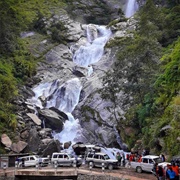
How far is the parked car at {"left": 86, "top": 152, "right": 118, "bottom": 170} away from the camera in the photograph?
27955 mm

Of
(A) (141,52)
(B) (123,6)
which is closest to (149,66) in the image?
(A) (141,52)

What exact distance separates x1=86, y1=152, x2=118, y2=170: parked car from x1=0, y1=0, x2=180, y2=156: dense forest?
460cm

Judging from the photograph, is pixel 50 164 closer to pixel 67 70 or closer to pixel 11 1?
pixel 67 70

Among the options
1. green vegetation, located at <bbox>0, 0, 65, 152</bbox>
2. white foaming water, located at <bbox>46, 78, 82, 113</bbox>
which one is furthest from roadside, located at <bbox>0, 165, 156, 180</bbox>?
white foaming water, located at <bbox>46, 78, 82, 113</bbox>

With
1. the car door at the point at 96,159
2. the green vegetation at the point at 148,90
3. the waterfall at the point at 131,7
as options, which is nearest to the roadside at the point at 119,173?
the car door at the point at 96,159

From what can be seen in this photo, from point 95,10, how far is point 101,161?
63159 mm

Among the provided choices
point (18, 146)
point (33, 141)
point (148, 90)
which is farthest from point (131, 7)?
point (18, 146)

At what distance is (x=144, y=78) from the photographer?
113 ft

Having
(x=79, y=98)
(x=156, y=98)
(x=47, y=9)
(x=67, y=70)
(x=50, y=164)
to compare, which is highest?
(x=47, y=9)

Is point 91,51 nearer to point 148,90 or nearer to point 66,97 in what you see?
point 66,97

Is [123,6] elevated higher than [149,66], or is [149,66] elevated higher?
[123,6]

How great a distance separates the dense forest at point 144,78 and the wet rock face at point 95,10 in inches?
1045

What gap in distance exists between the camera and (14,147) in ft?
119

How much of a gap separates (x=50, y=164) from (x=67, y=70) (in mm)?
28671
